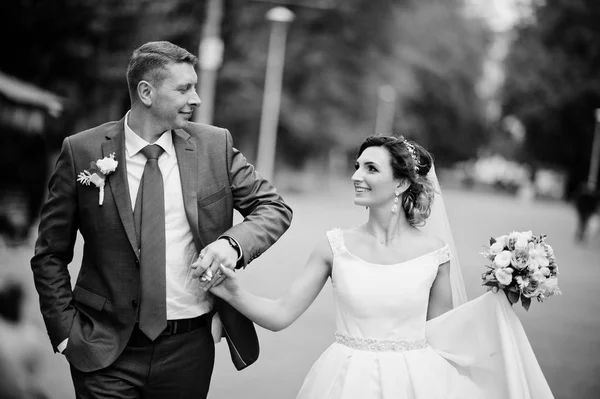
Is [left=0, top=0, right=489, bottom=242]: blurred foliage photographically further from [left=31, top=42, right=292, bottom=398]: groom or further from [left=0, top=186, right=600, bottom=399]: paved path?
[left=31, top=42, right=292, bottom=398]: groom

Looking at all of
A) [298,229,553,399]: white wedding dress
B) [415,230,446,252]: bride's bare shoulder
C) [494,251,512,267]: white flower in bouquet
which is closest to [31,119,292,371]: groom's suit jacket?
[298,229,553,399]: white wedding dress

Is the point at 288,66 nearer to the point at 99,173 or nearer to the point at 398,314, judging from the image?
the point at 398,314

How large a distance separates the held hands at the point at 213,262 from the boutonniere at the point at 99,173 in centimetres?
52

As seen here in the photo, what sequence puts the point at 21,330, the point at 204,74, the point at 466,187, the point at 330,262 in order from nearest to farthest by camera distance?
1. the point at 21,330
2. the point at 330,262
3. the point at 204,74
4. the point at 466,187

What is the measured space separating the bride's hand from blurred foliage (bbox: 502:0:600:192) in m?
40.3

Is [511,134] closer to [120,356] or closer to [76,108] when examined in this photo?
[76,108]

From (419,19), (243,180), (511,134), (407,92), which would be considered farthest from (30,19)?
(511,134)

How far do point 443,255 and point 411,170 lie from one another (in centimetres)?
44

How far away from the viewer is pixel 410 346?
369 cm

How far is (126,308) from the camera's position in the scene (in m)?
3.21

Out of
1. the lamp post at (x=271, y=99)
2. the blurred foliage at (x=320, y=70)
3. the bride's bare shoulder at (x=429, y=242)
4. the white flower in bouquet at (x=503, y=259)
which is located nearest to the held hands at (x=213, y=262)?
the bride's bare shoulder at (x=429, y=242)

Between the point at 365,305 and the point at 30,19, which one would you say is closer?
the point at 365,305

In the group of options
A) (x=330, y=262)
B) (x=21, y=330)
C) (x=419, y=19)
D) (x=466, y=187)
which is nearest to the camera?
(x=21, y=330)

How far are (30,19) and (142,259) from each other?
1797 cm
